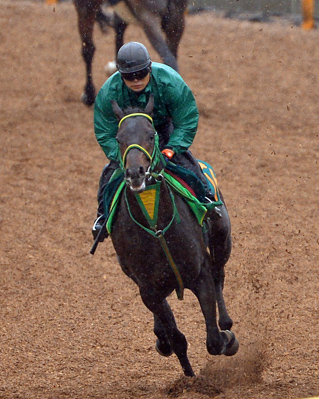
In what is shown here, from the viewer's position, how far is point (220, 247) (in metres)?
6.36

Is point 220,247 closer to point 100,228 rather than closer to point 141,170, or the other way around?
point 100,228

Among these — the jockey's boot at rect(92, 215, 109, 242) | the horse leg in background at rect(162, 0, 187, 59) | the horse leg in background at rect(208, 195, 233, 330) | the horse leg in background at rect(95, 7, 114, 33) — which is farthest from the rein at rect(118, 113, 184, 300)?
the horse leg in background at rect(95, 7, 114, 33)

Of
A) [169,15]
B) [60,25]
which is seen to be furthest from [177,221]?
[60,25]

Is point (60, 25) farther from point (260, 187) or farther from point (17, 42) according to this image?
point (260, 187)

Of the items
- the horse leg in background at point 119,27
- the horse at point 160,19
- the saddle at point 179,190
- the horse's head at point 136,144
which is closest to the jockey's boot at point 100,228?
the saddle at point 179,190

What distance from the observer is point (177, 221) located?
5199mm

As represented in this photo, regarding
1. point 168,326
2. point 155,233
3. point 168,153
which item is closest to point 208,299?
point 168,326

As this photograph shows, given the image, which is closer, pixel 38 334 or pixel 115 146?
pixel 115 146

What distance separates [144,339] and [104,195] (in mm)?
2154

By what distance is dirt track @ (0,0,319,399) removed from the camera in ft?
20.9

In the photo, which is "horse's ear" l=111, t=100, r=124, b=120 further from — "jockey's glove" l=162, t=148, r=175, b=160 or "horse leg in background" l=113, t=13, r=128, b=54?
"horse leg in background" l=113, t=13, r=128, b=54

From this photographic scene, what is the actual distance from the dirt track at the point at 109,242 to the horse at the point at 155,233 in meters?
0.74

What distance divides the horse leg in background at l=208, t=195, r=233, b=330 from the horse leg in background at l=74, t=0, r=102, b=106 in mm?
6450

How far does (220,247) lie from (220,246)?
1 centimetres
